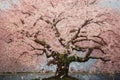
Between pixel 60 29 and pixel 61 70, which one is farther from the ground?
pixel 60 29

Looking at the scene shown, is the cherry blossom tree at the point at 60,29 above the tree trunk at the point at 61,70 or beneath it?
above

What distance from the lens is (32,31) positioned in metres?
22.5

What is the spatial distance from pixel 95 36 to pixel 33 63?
479 centimetres

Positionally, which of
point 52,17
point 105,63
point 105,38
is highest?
point 52,17

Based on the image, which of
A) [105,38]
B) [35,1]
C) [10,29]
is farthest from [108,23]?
[10,29]

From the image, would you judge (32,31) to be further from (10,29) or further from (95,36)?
(95,36)

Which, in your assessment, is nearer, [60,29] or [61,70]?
[60,29]

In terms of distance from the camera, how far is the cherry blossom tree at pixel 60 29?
73.2ft

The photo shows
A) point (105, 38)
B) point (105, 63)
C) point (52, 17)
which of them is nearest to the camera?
point (52, 17)

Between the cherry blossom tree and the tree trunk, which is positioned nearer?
the cherry blossom tree

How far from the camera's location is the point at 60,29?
73.9 ft

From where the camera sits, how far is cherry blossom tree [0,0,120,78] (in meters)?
22.3

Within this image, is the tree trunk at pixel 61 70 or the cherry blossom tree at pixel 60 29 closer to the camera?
the cherry blossom tree at pixel 60 29

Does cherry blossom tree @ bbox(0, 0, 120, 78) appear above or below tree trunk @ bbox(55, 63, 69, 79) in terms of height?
above
